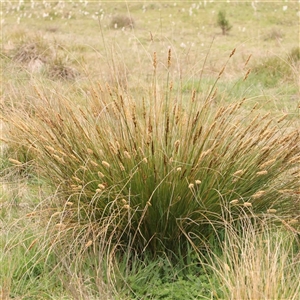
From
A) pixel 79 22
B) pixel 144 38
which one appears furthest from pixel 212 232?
pixel 79 22

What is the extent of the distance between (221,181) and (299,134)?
1.69ft

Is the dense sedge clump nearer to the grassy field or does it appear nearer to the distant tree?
the grassy field

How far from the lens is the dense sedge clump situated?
2795 mm

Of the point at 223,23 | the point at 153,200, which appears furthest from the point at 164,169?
the point at 223,23

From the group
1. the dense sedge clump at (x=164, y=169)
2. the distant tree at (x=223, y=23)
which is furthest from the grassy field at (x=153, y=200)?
the distant tree at (x=223, y=23)

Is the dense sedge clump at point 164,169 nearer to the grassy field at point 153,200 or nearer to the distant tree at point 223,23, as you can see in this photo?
the grassy field at point 153,200

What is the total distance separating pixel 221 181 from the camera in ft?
9.45

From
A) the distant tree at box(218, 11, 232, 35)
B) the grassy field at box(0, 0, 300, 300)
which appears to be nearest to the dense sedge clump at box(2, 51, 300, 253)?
the grassy field at box(0, 0, 300, 300)

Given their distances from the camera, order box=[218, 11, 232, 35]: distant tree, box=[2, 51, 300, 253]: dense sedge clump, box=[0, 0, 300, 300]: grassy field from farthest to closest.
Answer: box=[218, 11, 232, 35]: distant tree, box=[2, 51, 300, 253]: dense sedge clump, box=[0, 0, 300, 300]: grassy field

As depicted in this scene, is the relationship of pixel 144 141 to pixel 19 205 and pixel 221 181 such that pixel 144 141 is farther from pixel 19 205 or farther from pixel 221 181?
pixel 19 205

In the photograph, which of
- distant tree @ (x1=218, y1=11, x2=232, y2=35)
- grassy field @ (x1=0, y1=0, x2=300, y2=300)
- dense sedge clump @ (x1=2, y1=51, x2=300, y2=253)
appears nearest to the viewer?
grassy field @ (x1=0, y1=0, x2=300, y2=300)

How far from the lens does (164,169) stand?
2.77m

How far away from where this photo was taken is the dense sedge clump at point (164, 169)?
9.17ft

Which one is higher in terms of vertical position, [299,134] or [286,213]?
[299,134]
